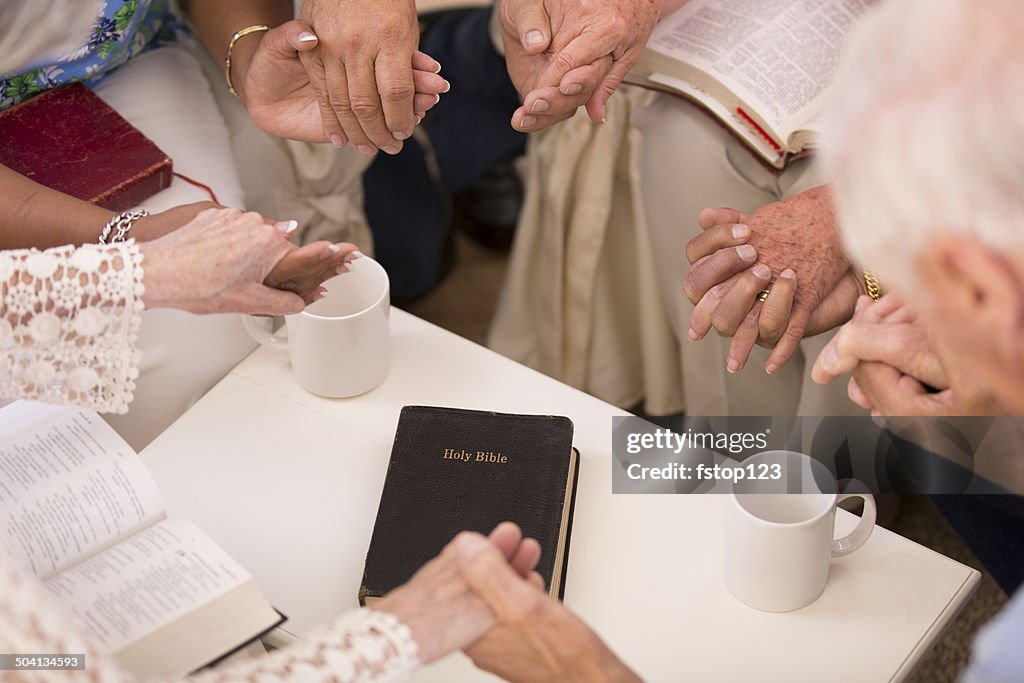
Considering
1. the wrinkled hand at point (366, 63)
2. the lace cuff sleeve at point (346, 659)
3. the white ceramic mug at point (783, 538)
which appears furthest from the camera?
the wrinkled hand at point (366, 63)

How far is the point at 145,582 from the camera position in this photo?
2.83ft

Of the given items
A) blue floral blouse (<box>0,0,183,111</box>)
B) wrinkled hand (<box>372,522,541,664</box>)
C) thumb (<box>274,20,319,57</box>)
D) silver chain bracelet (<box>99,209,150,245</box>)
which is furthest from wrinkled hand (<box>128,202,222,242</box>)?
wrinkled hand (<box>372,522,541,664</box>)

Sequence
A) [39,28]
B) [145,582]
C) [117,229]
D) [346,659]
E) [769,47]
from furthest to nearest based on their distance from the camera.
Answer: [769,47] → [39,28] → [117,229] → [145,582] → [346,659]

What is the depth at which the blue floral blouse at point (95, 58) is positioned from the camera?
4.25 feet

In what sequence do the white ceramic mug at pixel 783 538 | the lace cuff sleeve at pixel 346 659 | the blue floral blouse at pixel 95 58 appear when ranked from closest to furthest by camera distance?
the lace cuff sleeve at pixel 346 659
the white ceramic mug at pixel 783 538
the blue floral blouse at pixel 95 58

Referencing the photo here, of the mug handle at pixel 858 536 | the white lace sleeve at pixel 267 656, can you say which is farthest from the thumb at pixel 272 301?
the mug handle at pixel 858 536

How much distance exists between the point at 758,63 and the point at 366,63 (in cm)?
49

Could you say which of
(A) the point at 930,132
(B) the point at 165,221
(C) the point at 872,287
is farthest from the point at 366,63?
(A) the point at 930,132

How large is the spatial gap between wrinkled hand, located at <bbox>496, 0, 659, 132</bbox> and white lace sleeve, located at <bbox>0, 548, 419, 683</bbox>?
2.12 feet

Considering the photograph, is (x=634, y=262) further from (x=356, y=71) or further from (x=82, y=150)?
(x=82, y=150)

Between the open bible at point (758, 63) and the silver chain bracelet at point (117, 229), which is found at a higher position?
the open bible at point (758, 63)

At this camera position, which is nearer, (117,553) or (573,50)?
(117,553)

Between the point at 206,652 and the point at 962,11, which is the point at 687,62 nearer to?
the point at 962,11

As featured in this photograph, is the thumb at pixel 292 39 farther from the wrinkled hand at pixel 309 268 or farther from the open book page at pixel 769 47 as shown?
the open book page at pixel 769 47
